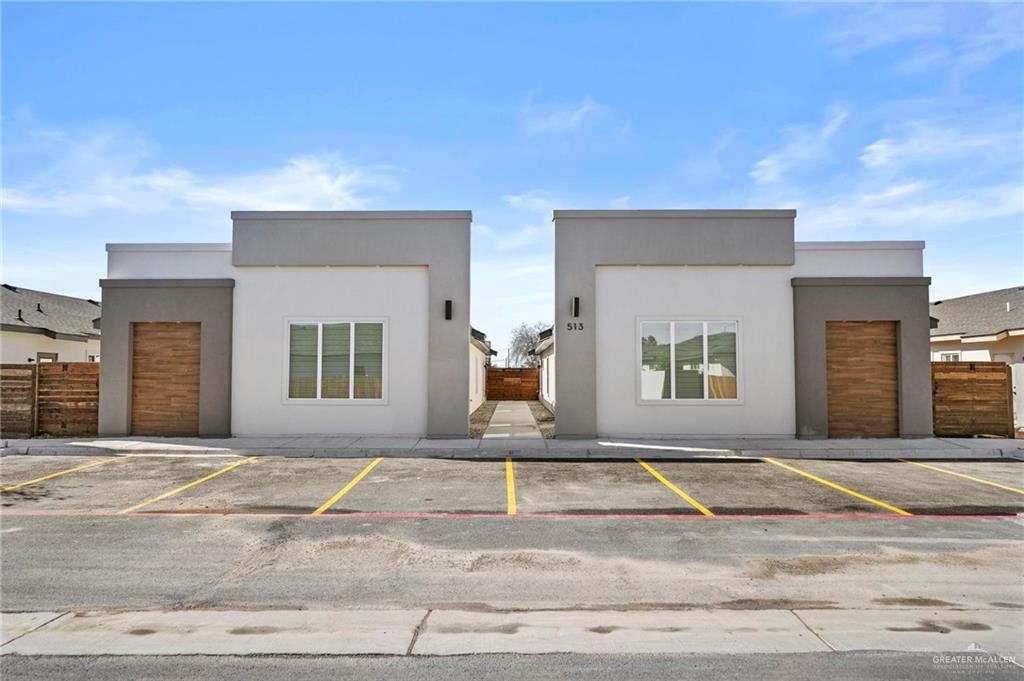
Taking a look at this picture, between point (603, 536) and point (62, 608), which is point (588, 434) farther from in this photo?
point (62, 608)

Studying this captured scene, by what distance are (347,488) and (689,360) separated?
29.2 feet

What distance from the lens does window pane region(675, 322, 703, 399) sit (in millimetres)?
14898

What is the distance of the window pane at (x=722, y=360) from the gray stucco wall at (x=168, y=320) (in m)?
11.8

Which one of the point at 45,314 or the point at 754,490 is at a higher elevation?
the point at 45,314

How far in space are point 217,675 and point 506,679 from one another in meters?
1.81

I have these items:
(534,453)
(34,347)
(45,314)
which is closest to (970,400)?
(534,453)

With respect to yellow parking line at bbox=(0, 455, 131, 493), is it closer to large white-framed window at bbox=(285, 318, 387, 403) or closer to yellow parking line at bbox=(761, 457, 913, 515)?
large white-framed window at bbox=(285, 318, 387, 403)

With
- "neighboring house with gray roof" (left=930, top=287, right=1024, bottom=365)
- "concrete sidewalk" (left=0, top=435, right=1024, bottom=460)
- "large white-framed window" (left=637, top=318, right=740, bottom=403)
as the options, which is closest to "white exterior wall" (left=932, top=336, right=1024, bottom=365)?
"neighboring house with gray roof" (left=930, top=287, right=1024, bottom=365)

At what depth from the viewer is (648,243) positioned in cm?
1501

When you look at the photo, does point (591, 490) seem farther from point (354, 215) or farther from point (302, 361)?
point (354, 215)

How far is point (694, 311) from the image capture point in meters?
15.0

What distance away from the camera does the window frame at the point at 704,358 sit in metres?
14.8

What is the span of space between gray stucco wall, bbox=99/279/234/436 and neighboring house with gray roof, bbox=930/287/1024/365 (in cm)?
2404

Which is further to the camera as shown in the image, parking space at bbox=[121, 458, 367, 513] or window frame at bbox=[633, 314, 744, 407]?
window frame at bbox=[633, 314, 744, 407]
